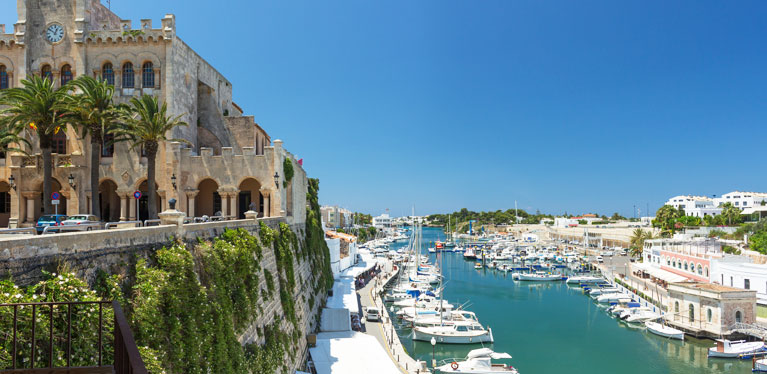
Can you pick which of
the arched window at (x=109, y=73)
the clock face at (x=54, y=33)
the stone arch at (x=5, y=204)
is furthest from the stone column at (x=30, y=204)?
the clock face at (x=54, y=33)

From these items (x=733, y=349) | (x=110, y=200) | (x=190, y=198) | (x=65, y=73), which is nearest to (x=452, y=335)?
(x=733, y=349)

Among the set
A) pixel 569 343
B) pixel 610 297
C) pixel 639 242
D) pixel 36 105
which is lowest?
pixel 569 343

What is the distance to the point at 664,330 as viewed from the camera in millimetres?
38531

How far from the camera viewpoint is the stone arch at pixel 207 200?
28281 millimetres

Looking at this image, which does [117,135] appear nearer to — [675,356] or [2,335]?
[2,335]

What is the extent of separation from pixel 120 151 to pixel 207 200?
221 inches

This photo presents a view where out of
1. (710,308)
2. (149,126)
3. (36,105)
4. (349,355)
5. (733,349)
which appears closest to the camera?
(36,105)

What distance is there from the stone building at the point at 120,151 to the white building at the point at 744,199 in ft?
486

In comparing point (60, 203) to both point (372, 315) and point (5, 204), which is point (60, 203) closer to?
point (5, 204)

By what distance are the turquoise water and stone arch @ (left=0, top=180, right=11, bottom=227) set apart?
2781cm

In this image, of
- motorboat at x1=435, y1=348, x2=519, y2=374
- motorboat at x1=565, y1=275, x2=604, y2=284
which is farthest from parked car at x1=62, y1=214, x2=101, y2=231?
motorboat at x1=565, y1=275, x2=604, y2=284

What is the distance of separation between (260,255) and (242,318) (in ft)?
13.9

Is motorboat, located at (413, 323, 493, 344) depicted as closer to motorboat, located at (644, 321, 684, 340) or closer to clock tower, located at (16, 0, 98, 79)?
motorboat, located at (644, 321, 684, 340)

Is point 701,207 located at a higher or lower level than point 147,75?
lower
